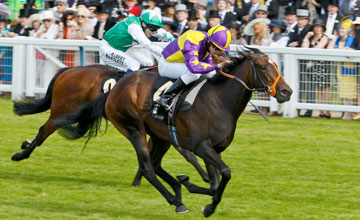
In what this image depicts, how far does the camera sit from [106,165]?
332 inches

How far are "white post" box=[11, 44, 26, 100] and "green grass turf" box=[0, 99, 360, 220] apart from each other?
1666mm

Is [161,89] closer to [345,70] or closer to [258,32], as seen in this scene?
[345,70]

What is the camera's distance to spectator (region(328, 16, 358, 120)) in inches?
414

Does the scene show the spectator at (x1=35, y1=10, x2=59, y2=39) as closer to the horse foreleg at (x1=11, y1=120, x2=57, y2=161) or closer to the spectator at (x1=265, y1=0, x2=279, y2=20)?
the spectator at (x1=265, y1=0, x2=279, y2=20)

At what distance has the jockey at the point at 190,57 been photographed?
6191 millimetres

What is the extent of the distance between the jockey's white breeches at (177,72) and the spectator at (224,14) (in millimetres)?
5355

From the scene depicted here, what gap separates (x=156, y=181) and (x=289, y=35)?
5.47 meters

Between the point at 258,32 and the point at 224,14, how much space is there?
1070 mm

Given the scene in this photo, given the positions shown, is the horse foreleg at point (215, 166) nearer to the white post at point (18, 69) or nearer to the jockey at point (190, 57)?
the jockey at point (190, 57)

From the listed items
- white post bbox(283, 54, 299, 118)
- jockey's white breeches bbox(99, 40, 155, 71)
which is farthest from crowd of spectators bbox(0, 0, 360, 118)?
jockey's white breeches bbox(99, 40, 155, 71)

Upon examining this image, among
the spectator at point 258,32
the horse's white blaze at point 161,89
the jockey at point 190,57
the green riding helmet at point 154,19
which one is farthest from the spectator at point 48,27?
the horse's white blaze at point 161,89

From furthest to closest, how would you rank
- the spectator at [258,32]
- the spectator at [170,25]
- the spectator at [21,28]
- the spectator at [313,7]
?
the spectator at [21,28] < the spectator at [170,25] < the spectator at [313,7] < the spectator at [258,32]

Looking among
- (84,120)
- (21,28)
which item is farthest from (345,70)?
(21,28)

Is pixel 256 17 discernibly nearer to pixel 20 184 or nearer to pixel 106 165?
pixel 106 165
